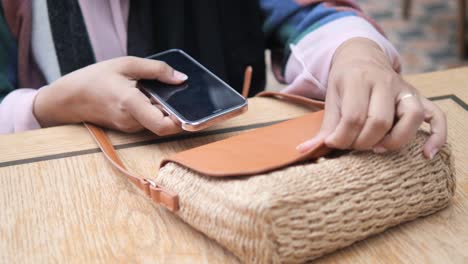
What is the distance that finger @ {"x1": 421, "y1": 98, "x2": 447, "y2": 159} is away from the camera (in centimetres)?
Answer: 57

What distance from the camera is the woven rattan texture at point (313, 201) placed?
18.6 inches

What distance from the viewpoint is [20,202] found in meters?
0.60

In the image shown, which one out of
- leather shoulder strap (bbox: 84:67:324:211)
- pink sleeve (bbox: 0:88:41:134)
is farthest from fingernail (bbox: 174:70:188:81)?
pink sleeve (bbox: 0:88:41:134)

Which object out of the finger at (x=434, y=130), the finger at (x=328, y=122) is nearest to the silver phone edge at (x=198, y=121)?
the finger at (x=328, y=122)

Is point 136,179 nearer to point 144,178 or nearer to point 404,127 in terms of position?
point 144,178

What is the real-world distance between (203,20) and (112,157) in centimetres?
39

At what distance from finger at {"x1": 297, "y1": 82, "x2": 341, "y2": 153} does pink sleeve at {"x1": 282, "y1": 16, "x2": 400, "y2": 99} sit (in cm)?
13

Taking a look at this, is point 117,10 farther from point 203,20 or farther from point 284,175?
point 284,175

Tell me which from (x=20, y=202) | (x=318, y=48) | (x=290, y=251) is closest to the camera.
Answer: (x=290, y=251)

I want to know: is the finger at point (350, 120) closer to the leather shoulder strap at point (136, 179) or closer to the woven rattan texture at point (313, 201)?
the woven rattan texture at point (313, 201)

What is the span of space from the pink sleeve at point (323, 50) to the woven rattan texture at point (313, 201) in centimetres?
23

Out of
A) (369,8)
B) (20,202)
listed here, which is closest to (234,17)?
(20,202)

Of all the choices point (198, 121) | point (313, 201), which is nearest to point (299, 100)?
point (198, 121)

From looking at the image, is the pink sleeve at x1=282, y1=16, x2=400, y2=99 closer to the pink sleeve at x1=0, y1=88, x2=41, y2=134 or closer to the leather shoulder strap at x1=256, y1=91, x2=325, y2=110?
the leather shoulder strap at x1=256, y1=91, x2=325, y2=110
